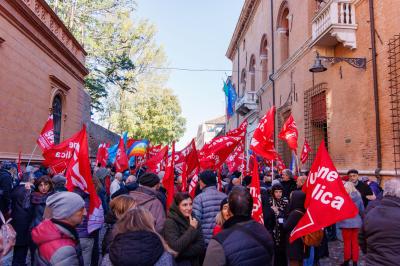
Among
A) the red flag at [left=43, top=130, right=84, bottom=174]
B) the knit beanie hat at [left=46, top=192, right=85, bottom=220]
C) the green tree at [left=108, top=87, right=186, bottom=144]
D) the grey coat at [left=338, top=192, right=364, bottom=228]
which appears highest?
the green tree at [left=108, top=87, right=186, bottom=144]

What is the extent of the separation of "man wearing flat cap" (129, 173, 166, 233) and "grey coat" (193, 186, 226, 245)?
18.1 inches

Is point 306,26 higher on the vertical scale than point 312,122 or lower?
higher

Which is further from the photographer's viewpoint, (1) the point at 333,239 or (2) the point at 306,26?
(2) the point at 306,26

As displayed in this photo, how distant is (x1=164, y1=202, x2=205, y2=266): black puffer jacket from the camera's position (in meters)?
3.63

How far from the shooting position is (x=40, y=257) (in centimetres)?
276

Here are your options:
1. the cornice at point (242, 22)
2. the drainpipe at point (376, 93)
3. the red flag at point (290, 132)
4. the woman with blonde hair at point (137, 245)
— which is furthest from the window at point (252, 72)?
the woman with blonde hair at point (137, 245)

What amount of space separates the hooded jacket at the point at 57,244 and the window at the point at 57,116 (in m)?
12.8

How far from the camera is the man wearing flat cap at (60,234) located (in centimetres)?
268

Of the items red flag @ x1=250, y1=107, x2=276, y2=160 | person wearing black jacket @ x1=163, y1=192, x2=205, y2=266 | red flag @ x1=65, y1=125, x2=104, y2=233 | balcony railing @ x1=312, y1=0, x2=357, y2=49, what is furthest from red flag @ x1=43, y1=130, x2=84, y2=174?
balcony railing @ x1=312, y1=0, x2=357, y2=49

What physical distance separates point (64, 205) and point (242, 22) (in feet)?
87.5

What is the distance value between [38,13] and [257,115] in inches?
553

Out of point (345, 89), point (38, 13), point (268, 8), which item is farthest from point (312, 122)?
point (38, 13)

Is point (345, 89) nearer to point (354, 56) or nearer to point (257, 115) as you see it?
point (354, 56)

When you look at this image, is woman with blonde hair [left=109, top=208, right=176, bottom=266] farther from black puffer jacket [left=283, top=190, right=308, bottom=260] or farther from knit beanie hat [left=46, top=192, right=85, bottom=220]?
black puffer jacket [left=283, top=190, right=308, bottom=260]
